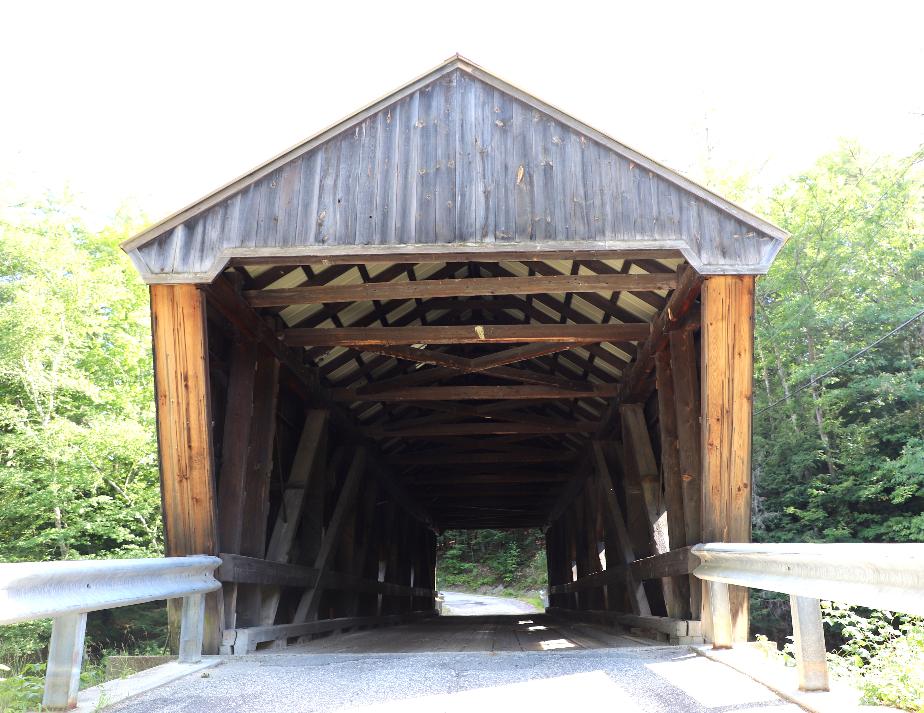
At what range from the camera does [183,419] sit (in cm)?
538

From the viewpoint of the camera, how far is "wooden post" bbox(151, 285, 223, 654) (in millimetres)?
5379

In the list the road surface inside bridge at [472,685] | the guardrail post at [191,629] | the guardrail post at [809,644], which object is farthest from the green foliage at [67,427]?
the guardrail post at [809,644]

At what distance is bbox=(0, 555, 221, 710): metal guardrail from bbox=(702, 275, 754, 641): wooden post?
136 inches

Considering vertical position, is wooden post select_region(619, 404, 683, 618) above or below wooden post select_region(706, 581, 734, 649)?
above

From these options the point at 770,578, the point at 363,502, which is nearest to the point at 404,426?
the point at 363,502

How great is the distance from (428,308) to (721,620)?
240 inches

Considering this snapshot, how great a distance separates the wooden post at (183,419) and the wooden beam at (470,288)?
124cm

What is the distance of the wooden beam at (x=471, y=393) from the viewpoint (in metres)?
9.49

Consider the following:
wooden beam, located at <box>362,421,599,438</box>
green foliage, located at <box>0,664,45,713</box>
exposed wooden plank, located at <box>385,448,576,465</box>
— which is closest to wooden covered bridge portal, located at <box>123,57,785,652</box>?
wooden beam, located at <box>362,421,599,438</box>

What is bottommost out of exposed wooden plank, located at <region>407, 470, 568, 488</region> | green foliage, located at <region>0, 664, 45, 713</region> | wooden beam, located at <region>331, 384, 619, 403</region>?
green foliage, located at <region>0, 664, 45, 713</region>

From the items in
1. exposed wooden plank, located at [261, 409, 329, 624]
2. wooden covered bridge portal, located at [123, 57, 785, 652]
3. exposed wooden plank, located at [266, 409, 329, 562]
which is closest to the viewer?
wooden covered bridge portal, located at [123, 57, 785, 652]

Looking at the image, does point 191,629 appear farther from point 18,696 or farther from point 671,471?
point 671,471

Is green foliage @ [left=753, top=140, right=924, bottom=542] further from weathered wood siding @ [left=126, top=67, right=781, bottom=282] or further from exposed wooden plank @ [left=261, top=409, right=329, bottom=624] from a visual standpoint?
weathered wood siding @ [left=126, top=67, right=781, bottom=282]

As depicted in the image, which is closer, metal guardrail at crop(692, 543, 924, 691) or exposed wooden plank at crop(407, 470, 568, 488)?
metal guardrail at crop(692, 543, 924, 691)
